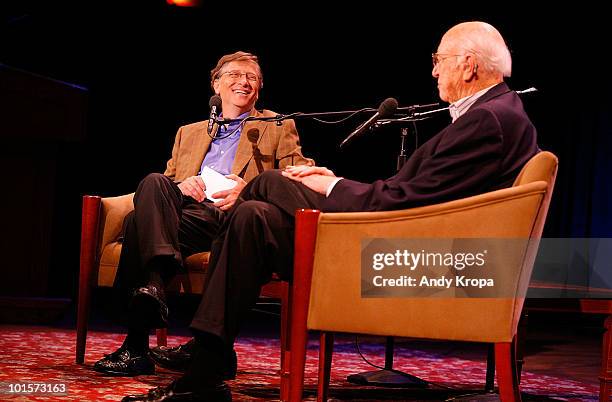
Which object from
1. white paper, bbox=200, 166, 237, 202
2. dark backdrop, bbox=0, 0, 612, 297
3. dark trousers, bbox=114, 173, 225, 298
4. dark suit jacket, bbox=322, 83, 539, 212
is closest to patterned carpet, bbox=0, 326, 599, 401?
dark trousers, bbox=114, 173, 225, 298

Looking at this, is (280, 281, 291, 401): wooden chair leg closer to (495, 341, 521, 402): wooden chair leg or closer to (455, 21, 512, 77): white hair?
(495, 341, 521, 402): wooden chair leg

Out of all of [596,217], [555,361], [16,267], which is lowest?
[555,361]

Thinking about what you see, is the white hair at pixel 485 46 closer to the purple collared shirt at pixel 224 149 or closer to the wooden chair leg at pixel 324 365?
the wooden chair leg at pixel 324 365

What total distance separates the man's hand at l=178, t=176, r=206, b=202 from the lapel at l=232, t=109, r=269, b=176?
0.73 ft

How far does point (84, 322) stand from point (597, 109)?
12.5 feet

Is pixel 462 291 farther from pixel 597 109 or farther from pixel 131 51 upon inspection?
pixel 131 51

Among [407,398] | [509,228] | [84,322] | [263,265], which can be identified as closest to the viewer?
[509,228]

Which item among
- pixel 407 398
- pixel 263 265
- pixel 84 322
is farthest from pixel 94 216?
pixel 407 398

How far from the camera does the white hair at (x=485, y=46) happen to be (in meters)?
2.30

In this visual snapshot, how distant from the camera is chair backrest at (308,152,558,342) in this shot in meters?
1.90

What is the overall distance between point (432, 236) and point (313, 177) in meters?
0.43

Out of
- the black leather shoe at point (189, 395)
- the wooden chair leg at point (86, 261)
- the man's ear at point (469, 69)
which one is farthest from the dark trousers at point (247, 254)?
the wooden chair leg at point (86, 261)

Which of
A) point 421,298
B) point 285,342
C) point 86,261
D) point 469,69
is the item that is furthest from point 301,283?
point 86,261

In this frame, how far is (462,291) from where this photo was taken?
1.93 m
